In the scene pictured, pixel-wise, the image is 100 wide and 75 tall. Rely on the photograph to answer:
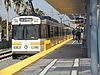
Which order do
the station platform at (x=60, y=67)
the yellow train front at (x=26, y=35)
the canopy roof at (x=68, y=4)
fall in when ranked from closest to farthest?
the station platform at (x=60, y=67) → the canopy roof at (x=68, y=4) → the yellow train front at (x=26, y=35)

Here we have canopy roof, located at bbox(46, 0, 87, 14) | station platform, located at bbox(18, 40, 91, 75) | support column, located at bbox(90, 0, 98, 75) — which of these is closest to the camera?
support column, located at bbox(90, 0, 98, 75)

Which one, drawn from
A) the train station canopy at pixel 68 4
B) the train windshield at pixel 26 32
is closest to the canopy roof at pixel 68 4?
the train station canopy at pixel 68 4

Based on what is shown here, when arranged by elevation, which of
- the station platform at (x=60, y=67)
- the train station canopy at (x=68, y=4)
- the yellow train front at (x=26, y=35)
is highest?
the train station canopy at (x=68, y=4)

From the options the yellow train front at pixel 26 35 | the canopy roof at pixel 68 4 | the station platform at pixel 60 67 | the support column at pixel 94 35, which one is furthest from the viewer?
the yellow train front at pixel 26 35

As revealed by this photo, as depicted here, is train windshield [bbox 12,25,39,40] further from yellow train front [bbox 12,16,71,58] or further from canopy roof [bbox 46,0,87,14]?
canopy roof [bbox 46,0,87,14]

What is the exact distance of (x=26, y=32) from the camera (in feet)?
68.5

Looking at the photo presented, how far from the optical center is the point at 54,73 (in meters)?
11.0

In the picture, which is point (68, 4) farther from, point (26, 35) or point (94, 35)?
point (94, 35)

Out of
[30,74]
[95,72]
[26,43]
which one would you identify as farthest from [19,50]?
[95,72]

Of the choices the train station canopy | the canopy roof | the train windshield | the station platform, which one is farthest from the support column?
the train windshield

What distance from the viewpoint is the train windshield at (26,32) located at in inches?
818

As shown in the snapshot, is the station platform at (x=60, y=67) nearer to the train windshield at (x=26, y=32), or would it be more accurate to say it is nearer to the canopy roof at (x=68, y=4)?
the canopy roof at (x=68, y=4)

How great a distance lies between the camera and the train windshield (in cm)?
2077

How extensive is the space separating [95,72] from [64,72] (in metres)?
2.93
